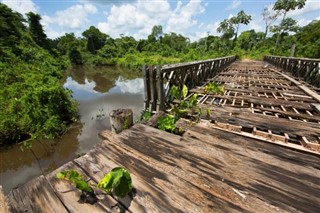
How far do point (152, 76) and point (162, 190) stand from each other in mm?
2766

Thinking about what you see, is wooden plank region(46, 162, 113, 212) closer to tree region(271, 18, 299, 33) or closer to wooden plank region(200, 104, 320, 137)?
wooden plank region(200, 104, 320, 137)

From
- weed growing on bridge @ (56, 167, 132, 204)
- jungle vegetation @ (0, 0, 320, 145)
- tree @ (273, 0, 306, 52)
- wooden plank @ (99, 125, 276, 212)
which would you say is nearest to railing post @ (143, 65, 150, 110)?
wooden plank @ (99, 125, 276, 212)

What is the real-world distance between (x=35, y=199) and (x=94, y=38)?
6871 cm

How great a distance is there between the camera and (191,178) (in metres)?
1.92

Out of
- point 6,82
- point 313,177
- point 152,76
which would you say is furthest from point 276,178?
point 6,82

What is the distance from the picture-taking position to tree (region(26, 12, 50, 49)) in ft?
108

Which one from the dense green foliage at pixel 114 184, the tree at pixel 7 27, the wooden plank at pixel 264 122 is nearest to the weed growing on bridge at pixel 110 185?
the dense green foliage at pixel 114 184

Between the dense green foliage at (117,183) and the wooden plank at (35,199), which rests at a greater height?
the dense green foliage at (117,183)

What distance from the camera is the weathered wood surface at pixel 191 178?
5.23 feet

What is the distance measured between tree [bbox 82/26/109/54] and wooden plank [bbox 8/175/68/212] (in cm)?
6337

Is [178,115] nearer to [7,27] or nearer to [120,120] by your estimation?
[120,120]

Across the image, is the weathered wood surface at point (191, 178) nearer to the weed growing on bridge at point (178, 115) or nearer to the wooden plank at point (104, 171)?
the wooden plank at point (104, 171)

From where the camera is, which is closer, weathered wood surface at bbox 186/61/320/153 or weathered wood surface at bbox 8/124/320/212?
weathered wood surface at bbox 8/124/320/212

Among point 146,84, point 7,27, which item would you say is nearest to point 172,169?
point 146,84
